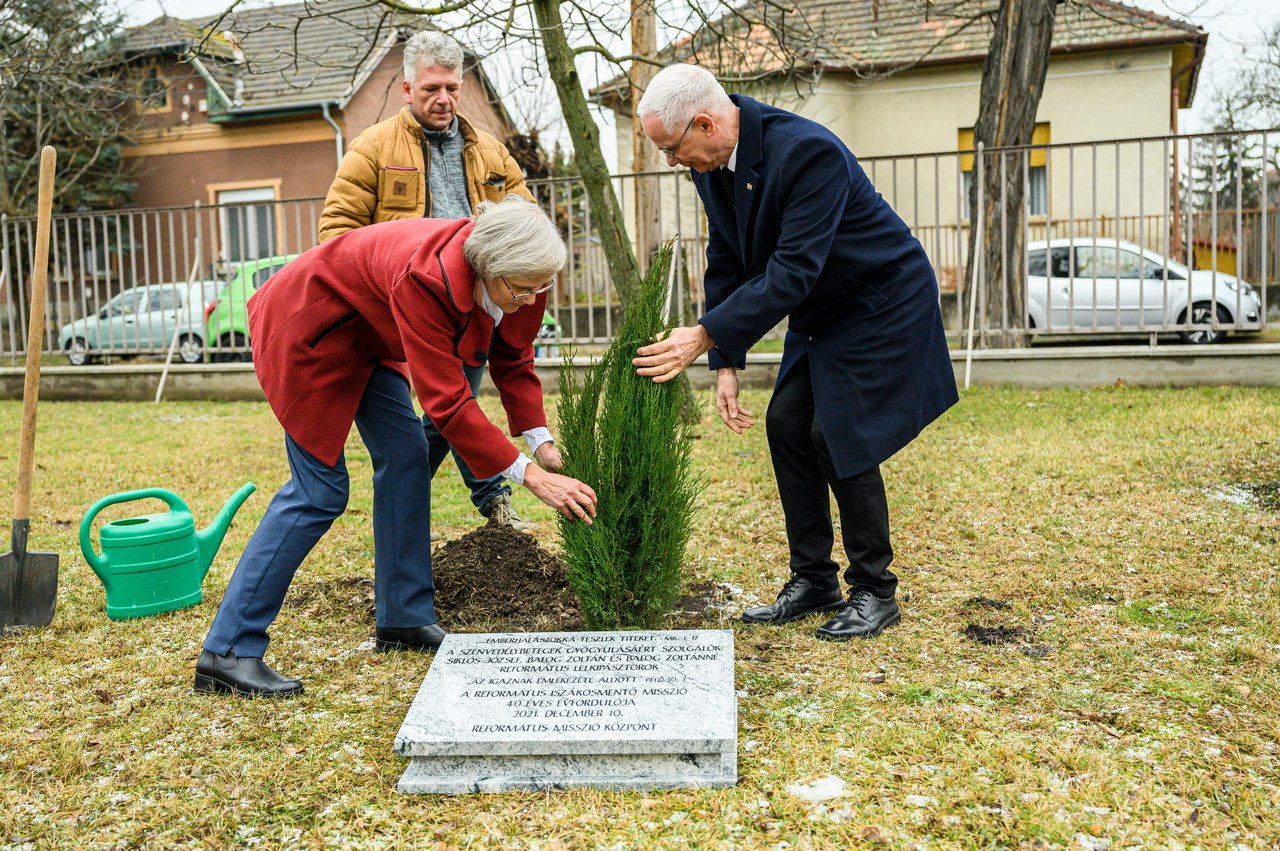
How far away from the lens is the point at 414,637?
3.72 m

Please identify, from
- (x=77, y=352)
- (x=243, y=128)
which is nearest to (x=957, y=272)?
(x=77, y=352)

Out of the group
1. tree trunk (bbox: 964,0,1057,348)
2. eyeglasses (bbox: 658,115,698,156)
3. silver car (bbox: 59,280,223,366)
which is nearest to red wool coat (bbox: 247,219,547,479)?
eyeglasses (bbox: 658,115,698,156)

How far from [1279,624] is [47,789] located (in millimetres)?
3688

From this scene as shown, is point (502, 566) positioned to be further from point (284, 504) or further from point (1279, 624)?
point (1279, 624)

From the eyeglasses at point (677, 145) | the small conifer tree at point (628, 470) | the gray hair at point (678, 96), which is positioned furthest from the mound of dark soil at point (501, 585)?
the gray hair at point (678, 96)

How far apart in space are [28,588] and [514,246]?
96.6 inches

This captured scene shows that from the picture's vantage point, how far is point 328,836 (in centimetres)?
254

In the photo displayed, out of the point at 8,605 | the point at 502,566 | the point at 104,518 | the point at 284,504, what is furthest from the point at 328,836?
the point at 104,518

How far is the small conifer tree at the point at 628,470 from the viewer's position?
3.44m

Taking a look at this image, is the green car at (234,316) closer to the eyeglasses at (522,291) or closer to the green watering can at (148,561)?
the green watering can at (148,561)

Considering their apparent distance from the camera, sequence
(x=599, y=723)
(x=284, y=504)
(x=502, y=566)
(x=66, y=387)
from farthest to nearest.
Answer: (x=66, y=387) < (x=502, y=566) < (x=284, y=504) < (x=599, y=723)

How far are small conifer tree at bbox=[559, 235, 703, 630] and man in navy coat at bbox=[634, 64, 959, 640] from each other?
114 mm

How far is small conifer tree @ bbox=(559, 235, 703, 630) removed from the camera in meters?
3.44

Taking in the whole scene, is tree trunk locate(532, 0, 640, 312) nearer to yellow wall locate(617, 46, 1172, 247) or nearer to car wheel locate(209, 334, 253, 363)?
car wheel locate(209, 334, 253, 363)
